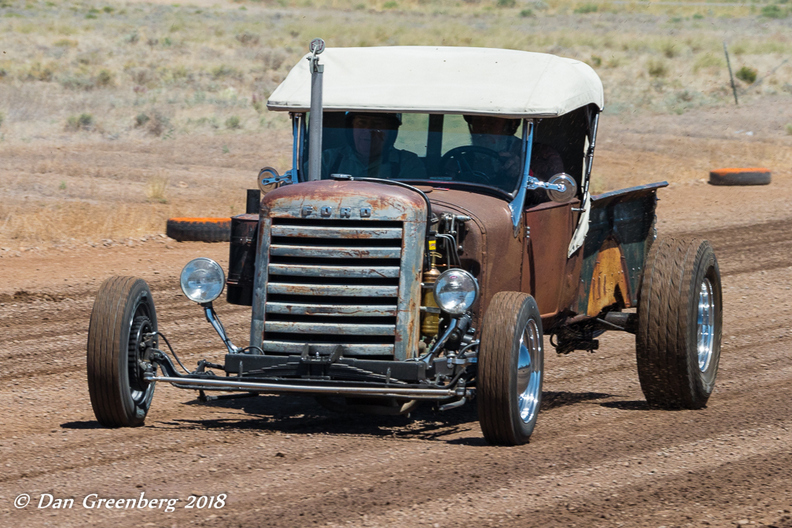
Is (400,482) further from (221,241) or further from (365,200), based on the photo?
(221,241)

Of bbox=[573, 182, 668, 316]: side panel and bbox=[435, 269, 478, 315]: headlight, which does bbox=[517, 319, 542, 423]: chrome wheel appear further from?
bbox=[573, 182, 668, 316]: side panel

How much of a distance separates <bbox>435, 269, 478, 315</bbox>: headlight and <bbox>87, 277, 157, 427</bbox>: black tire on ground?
191 cm

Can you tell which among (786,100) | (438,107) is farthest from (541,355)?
(786,100)

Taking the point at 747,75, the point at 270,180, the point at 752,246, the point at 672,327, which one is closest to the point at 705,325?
the point at 672,327

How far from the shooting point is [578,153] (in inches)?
337

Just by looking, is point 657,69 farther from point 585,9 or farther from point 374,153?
point 374,153

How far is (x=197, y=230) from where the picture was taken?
616 inches

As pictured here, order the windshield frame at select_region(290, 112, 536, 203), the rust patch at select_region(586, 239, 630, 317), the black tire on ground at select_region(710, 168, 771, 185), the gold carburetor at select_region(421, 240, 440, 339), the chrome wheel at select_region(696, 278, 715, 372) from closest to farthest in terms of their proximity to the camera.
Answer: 1. the gold carburetor at select_region(421, 240, 440, 339)
2. the windshield frame at select_region(290, 112, 536, 203)
3. the chrome wheel at select_region(696, 278, 715, 372)
4. the rust patch at select_region(586, 239, 630, 317)
5. the black tire on ground at select_region(710, 168, 771, 185)

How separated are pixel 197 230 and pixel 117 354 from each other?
30.3ft

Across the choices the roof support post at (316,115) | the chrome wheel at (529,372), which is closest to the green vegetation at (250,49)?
the roof support post at (316,115)

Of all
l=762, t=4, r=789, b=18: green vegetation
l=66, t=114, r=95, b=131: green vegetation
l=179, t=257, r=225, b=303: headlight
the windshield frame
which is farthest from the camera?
l=762, t=4, r=789, b=18: green vegetation

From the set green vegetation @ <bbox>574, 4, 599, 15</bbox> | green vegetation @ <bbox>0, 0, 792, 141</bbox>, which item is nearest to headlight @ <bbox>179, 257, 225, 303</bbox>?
green vegetation @ <bbox>0, 0, 792, 141</bbox>

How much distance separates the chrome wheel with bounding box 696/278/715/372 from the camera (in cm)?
830

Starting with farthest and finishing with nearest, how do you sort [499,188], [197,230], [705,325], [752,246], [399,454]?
[752,246] → [197,230] → [705,325] → [499,188] → [399,454]
